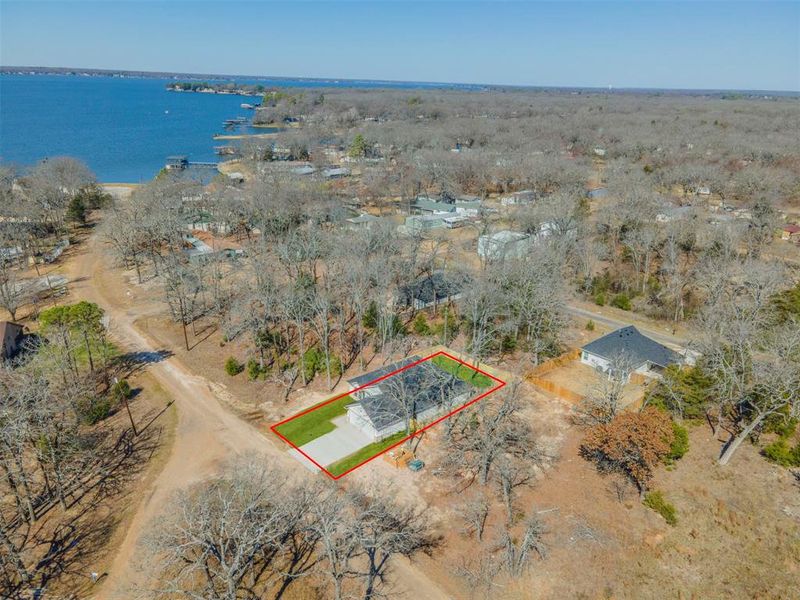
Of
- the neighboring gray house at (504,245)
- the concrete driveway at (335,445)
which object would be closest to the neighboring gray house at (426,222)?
the neighboring gray house at (504,245)

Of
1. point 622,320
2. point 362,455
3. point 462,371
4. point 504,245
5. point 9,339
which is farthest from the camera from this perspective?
point 504,245

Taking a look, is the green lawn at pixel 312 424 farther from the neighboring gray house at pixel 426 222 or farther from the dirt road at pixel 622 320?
the neighboring gray house at pixel 426 222

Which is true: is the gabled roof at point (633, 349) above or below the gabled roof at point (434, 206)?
below

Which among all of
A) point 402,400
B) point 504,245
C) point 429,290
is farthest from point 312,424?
point 504,245

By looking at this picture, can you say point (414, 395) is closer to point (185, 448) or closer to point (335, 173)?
point (185, 448)

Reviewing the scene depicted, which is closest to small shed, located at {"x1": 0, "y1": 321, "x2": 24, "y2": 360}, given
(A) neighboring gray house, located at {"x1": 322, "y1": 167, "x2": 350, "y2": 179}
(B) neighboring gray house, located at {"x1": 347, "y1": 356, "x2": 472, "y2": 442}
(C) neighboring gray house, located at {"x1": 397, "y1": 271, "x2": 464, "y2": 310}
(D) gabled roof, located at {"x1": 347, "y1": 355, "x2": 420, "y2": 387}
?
(D) gabled roof, located at {"x1": 347, "y1": 355, "x2": 420, "y2": 387}

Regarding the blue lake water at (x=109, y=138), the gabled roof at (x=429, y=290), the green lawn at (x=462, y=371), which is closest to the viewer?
the green lawn at (x=462, y=371)
